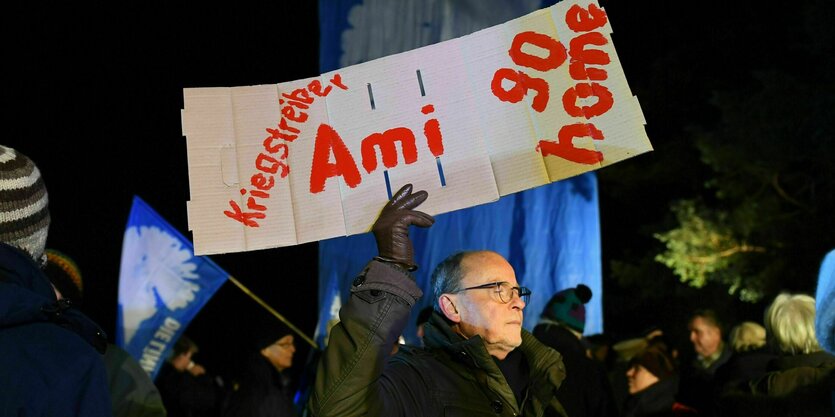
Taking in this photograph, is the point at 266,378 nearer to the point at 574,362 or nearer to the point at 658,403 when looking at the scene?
the point at 574,362

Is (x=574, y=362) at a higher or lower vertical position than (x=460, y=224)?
lower

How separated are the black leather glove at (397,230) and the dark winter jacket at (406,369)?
0.06m

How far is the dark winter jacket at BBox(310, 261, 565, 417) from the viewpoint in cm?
277

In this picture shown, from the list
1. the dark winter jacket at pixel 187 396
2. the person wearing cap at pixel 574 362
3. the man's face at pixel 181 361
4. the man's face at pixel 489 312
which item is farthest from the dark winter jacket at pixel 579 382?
the man's face at pixel 181 361

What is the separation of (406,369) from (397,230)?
0.54 meters

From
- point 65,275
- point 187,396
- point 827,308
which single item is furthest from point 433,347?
point 187,396

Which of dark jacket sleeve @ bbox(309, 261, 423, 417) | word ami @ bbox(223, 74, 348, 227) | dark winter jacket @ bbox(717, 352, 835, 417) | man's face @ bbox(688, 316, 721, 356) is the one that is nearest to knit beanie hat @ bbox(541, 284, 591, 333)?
dark winter jacket @ bbox(717, 352, 835, 417)

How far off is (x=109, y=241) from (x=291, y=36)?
10516mm

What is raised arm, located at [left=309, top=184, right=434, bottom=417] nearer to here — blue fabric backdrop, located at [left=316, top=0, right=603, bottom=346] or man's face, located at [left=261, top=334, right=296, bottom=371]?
man's face, located at [left=261, top=334, right=296, bottom=371]

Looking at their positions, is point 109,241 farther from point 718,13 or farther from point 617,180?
point 718,13

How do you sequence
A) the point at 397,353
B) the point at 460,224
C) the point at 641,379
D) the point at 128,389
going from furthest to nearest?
1. the point at 460,224
2. the point at 641,379
3. the point at 397,353
4. the point at 128,389

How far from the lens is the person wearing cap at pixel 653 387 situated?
6.61m

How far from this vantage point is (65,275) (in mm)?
4273

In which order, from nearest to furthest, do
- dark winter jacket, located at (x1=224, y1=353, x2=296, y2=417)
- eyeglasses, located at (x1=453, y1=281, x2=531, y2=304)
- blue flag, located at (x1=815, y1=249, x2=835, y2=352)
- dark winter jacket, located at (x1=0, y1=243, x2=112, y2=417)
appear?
dark winter jacket, located at (x1=0, y1=243, x2=112, y2=417) → blue flag, located at (x1=815, y1=249, x2=835, y2=352) → eyeglasses, located at (x1=453, y1=281, x2=531, y2=304) → dark winter jacket, located at (x1=224, y1=353, x2=296, y2=417)
